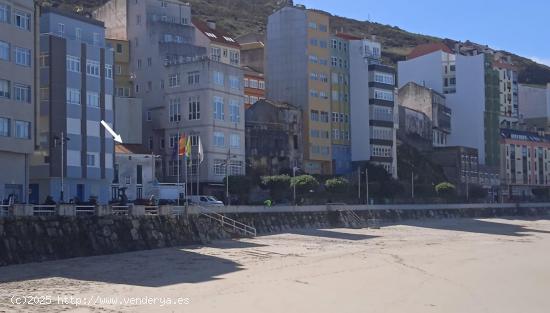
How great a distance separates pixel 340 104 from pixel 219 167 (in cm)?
2745

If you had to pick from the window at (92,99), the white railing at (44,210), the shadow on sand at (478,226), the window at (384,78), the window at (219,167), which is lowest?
the shadow on sand at (478,226)

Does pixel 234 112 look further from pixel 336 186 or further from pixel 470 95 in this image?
pixel 470 95

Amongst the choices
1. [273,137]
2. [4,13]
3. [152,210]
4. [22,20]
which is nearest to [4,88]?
[4,13]

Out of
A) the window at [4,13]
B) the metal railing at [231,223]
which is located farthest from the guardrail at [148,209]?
the window at [4,13]

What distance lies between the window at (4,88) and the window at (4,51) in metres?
1.46

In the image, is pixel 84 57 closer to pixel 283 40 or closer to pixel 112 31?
pixel 112 31

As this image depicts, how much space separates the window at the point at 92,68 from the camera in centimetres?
6436

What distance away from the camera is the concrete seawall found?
38.1 m

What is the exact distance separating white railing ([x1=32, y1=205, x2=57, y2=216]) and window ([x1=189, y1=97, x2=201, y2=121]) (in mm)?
37814

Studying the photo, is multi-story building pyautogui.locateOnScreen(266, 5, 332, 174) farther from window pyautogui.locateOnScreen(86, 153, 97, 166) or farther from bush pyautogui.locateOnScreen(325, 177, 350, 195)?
window pyautogui.locateOnScreen(86, 153, 97, 166)

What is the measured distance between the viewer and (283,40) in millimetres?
99688

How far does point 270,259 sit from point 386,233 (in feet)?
85.1

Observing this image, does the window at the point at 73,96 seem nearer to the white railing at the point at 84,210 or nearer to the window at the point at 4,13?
the window at the point at 4,13

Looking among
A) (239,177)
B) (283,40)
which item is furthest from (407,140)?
(239,177)
